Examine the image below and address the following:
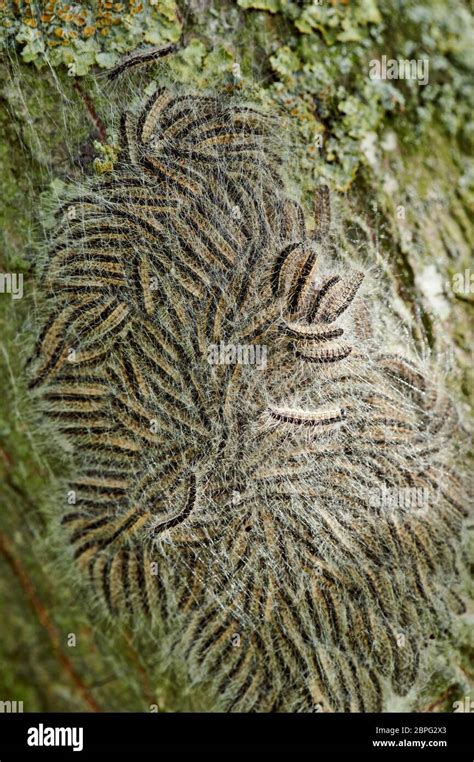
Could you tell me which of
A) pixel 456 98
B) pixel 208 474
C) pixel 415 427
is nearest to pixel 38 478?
pixel 208 474

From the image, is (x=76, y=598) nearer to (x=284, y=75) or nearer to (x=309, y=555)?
(x=309, y=555)

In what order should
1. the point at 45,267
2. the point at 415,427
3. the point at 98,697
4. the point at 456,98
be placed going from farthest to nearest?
the point at 456,98 → the point at 415,427 → the point at 45,267 → the point at 98,697

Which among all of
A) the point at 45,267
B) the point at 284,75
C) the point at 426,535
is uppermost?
the point at 284,75

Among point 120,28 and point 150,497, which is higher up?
point 120,28

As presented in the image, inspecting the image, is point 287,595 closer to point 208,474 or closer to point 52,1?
point 208,474

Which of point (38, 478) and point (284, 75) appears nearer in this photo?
point (38, 478)

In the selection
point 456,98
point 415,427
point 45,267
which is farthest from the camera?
point 456,98

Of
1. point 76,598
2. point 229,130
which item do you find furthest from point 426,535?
point 229,130
